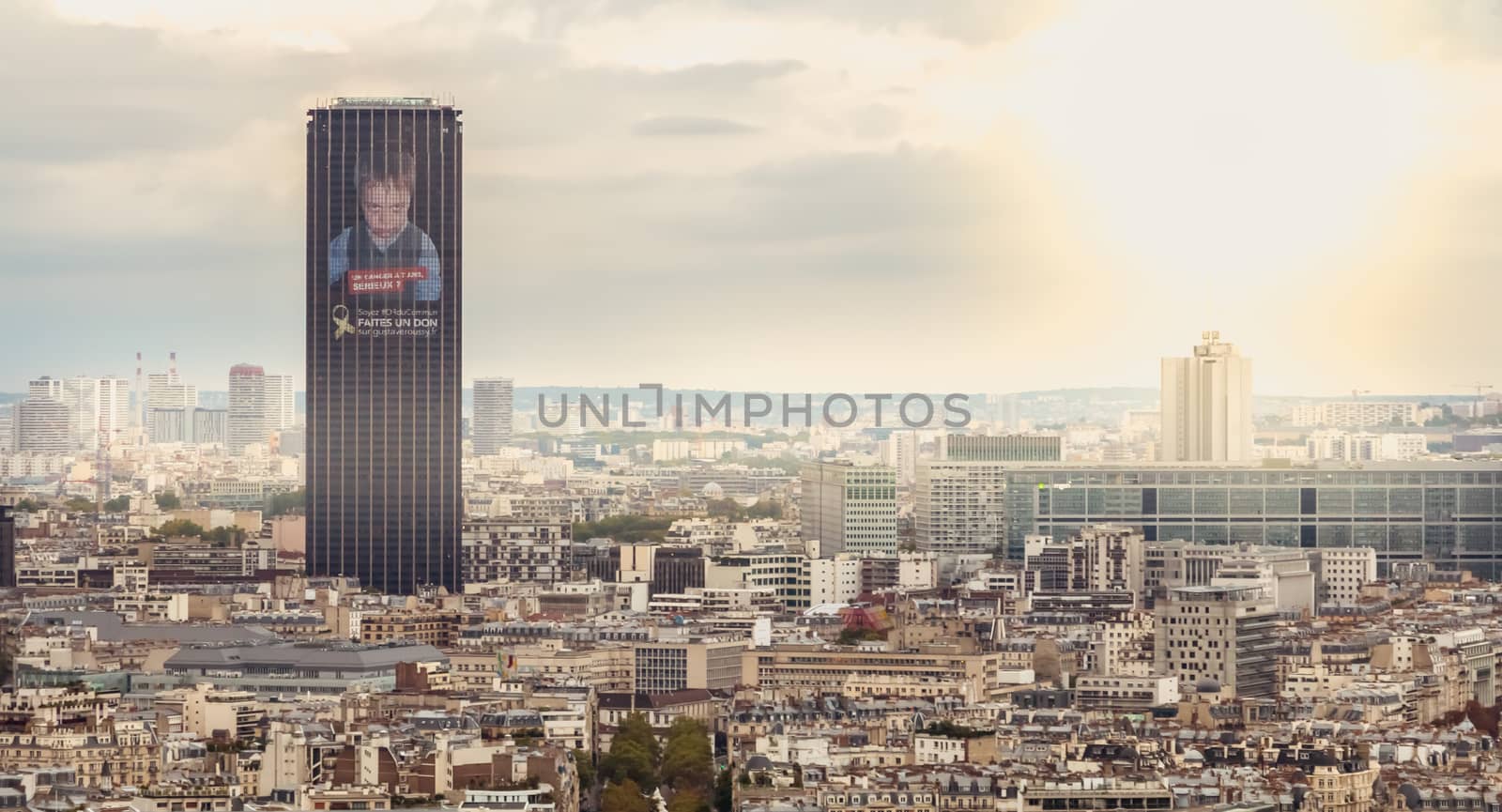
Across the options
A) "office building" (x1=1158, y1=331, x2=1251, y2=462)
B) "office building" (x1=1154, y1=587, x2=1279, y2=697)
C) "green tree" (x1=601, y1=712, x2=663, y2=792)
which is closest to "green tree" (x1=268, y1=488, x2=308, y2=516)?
"office building" (x1=1158, y1=331, x2=1251, y2=462)

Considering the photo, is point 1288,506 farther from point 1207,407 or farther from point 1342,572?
point 1207,407

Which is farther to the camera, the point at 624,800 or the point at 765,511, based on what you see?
the point at 765,511

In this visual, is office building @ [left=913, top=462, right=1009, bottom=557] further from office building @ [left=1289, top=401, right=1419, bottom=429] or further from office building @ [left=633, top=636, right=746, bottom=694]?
office building @ [left=633, top=636, right=746, bottom=694]

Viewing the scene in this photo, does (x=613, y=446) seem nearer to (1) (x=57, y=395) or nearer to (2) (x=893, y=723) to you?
(1) (x=57, y=395)

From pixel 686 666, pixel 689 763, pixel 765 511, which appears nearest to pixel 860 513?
pixel 765 511

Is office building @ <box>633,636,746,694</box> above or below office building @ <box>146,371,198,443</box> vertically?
below

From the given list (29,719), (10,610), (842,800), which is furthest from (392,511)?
(842,800)

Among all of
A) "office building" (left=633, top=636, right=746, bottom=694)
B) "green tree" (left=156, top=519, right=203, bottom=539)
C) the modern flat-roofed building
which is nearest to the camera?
the modern flat-roofed building
